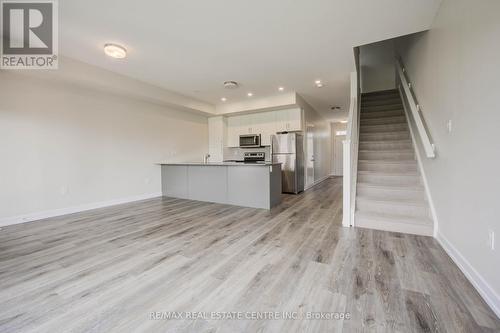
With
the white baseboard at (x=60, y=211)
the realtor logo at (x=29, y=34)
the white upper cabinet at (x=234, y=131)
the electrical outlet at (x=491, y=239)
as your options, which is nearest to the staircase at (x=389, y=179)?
the electrical outlet at (x=491, y=239)

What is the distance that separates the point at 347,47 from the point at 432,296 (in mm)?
3205

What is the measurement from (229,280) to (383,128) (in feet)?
14.5

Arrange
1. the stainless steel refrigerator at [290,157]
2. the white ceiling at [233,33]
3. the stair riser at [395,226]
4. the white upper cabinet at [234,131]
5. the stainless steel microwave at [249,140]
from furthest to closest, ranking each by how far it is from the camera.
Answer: the white upper cabinet at [234,131], the stainless steel microwave at [249,140], the stainless steel refrigerator at [290,157], the stair riser at [395,226], the white ceiling at [233,33]

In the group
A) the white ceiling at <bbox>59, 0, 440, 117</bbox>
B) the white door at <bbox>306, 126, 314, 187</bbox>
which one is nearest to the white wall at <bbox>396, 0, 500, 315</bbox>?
the white ceiling at <bbox>59, 0, 440, 117</bbox>

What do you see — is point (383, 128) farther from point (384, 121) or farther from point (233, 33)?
point (233, 33)

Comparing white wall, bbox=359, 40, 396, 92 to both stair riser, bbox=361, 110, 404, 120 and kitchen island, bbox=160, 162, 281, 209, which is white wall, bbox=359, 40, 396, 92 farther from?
kitchen island, bbox=160, 162, 281, 209

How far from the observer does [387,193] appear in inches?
126

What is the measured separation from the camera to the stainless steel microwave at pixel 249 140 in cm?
640

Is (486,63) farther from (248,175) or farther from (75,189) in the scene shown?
(75,189)

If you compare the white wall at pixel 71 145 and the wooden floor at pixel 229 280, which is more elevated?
the white wall at pixel 71 145

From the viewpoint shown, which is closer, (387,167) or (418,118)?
(418,118)

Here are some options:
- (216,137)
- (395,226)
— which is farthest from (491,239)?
(216,137)

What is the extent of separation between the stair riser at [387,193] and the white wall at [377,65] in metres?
3.85

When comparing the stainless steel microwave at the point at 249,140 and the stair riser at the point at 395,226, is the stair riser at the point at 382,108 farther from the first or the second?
the stair riser at the point at 395,226
